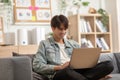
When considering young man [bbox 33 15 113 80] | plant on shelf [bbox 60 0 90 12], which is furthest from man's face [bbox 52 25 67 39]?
plant on shelf [bbox 60 0 90 12]

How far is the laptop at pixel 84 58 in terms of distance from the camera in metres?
2.40

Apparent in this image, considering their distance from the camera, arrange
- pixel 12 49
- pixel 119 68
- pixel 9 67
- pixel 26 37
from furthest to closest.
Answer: pixel 26 37 < pixel 12 49 < pixel 119 68 < pixel 9 67

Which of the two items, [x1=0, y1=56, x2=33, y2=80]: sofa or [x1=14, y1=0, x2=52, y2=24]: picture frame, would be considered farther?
[x1=14, y1=0, x2=52, y2=24]: picture frame

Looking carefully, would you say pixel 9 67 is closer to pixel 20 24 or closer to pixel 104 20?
pixel 20 24

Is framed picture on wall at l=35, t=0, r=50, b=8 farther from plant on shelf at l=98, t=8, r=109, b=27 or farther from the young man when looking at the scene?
the young man

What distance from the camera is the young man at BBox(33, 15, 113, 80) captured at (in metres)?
2.38

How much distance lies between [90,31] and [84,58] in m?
2.31

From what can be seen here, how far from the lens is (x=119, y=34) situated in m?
4.77

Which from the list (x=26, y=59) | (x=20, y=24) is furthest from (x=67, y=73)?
(x=20, y=24)

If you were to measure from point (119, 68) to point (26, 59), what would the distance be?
146 cm

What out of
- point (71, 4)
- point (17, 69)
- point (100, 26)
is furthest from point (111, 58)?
point (71, 4)

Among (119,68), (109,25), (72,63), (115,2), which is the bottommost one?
(119,68)

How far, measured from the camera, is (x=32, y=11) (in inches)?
179

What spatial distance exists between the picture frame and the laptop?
7.32 ft
